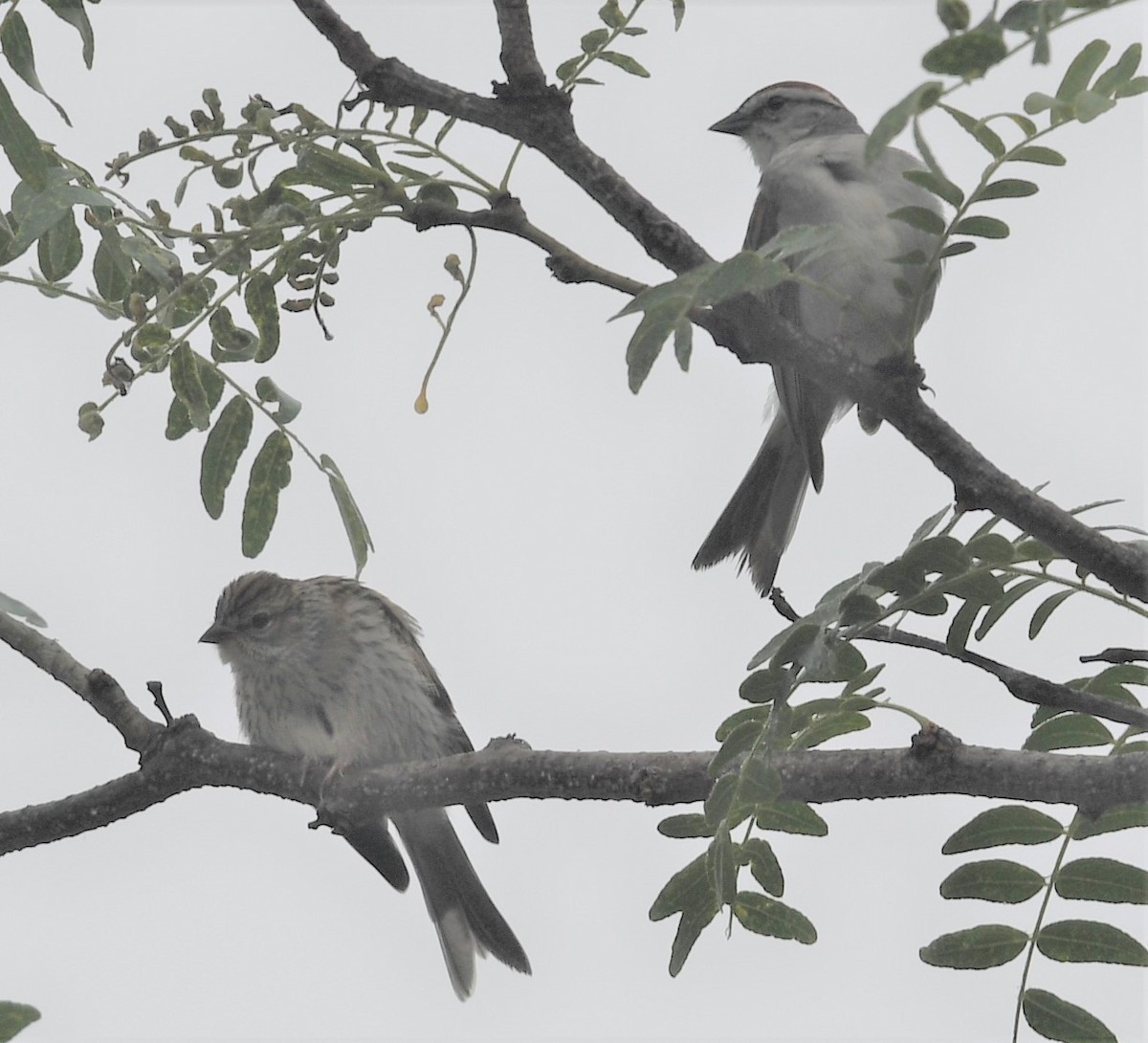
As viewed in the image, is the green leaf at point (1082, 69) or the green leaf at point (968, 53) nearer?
the green leaf at point (968, 53)

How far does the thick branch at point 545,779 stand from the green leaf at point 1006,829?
0.29 m

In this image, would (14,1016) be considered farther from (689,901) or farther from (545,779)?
(689,901)

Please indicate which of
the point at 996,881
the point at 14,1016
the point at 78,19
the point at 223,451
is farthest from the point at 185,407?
the point at 996,881

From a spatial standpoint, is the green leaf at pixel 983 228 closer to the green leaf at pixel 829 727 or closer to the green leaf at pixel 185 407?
the green leaf at pixel 829 727

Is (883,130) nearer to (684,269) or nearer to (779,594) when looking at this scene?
(684,269)

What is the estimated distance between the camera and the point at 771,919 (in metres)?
3.39

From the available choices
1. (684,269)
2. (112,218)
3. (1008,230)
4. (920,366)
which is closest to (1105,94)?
(1008,230)

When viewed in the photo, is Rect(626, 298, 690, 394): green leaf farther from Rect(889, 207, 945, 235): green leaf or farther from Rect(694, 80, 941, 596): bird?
Rect(694, 80, 941, 596): bird

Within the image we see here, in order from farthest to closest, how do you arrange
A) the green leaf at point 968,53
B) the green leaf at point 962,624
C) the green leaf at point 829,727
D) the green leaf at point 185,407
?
the green leaf at point 185,407 < the green leaf at point 829,727 < the green leaf at point 962,624 < the green leaf at point 968,53

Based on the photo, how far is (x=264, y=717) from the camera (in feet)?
22.7

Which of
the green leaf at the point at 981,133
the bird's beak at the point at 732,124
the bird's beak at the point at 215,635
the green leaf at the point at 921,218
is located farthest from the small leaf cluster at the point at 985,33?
the bird's beak at the point at 215,635

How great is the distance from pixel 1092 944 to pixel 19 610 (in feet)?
7.50

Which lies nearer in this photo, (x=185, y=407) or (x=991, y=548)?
(x=991, y=548)

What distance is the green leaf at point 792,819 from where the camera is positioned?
10.7ft
